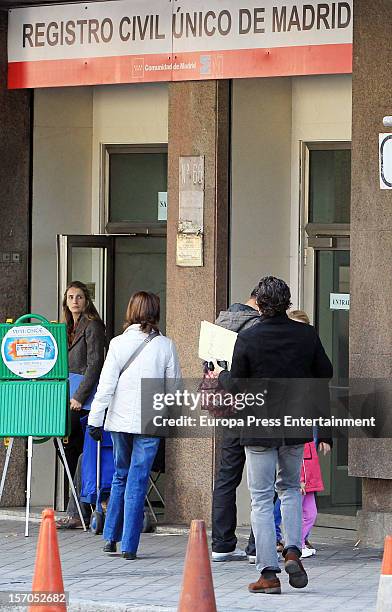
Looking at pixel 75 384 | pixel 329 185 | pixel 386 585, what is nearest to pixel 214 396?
pixel 75 384

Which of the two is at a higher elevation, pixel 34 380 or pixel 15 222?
pixel 15 222

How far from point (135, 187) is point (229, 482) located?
12.3ft

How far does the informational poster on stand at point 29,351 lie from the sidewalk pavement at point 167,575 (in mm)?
1275

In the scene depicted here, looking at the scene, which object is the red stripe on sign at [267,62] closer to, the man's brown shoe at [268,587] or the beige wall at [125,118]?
the beige wall at [125,118]

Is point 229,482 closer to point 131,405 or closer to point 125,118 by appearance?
point 131,405

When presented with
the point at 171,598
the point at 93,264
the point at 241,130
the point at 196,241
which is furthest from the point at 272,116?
the point at 171,598

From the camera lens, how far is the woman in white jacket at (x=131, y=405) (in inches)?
401

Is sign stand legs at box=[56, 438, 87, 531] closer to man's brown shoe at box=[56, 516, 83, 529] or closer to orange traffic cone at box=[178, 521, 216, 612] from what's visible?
man's brown shoe at box=[56, 516, 83, 529]

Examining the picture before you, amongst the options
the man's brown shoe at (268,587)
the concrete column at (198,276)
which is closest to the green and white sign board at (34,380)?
the concrete column at (198,276)

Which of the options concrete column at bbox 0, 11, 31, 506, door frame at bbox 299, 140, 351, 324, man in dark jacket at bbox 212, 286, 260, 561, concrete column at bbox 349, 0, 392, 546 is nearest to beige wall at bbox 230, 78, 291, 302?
door frame at bbox 299, 140, 351, 324

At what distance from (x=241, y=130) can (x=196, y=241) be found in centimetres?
94

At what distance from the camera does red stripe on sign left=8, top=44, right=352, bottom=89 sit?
36.0 ft

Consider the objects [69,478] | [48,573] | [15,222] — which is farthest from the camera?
[15,222]

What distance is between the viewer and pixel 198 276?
461 inches
